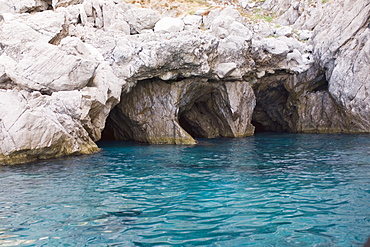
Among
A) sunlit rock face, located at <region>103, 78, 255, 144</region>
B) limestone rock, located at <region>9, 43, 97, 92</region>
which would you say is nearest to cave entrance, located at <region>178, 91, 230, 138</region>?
sunlit rock face, located at <region>103, 78, 255, 144</region>

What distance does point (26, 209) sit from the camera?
8812mm

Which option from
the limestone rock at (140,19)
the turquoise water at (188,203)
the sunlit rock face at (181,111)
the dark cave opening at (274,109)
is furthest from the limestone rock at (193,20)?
the turquoise water at (188,203)

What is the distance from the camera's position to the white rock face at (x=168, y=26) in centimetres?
2797

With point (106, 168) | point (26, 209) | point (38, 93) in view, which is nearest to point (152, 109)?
point (38, 93)

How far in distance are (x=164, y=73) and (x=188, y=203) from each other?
17.4 meters

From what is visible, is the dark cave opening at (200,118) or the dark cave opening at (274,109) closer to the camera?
the dark cave opening at (200,118)

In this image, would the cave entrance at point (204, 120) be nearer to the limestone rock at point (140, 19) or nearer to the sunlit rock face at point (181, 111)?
the sunlit rock face at point (181, 111)

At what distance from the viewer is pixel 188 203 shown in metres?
9.19

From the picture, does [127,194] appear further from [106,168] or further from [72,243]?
[106,168]

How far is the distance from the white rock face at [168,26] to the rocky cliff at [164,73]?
0.30 feet

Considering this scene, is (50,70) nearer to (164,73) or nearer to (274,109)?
(164,73)

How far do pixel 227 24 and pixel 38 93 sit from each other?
17.0 meters

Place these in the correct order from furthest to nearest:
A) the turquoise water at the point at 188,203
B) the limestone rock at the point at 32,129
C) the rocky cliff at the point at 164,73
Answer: the rocky cliff at the point at 164,73, the limestone rock at the point at 32,129, the turquoise water at the point at 188,203

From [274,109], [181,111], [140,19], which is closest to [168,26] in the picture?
[140,19]
